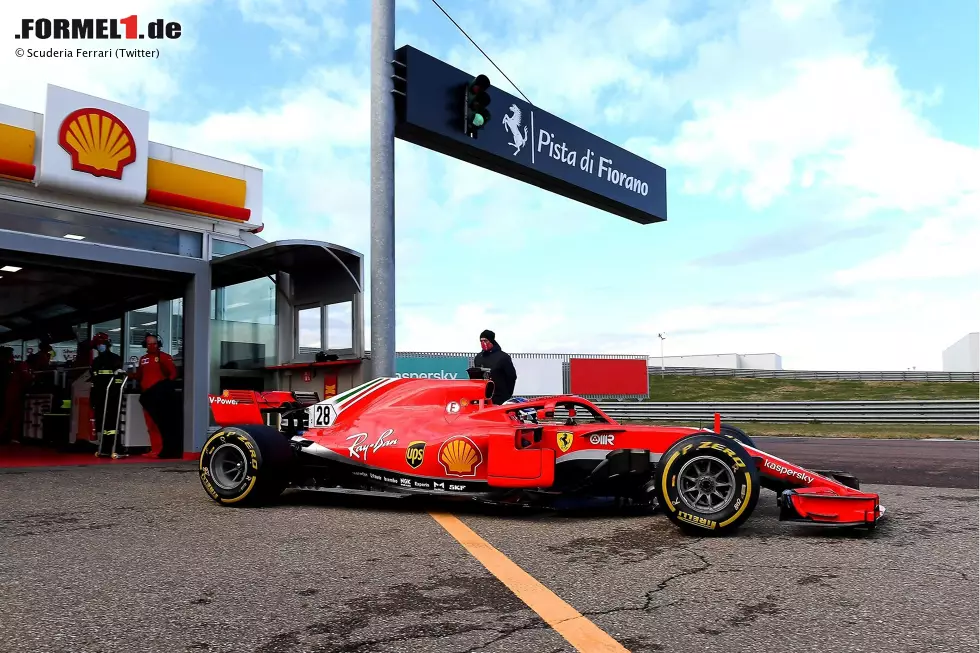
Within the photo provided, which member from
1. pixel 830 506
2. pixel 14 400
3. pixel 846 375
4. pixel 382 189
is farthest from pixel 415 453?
pixel 846 375

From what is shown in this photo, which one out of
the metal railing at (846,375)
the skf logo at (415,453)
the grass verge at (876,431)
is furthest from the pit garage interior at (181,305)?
the metal railing at (846,375)

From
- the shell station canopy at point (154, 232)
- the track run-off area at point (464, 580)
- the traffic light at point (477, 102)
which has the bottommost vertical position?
the track run-off area at point (464, 580)

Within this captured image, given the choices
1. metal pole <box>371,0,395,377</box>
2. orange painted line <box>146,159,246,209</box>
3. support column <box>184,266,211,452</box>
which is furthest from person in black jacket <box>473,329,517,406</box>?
orange painted line <box>146,159,246,209</box>

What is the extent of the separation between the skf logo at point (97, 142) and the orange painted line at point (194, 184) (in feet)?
1.70

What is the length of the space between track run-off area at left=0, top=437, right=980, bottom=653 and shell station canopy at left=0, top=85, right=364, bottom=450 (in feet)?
18.5

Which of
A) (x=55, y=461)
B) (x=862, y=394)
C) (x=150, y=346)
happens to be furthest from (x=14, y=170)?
(x=862, y=394)

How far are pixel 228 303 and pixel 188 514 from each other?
301 inches

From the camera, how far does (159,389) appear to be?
11836mm

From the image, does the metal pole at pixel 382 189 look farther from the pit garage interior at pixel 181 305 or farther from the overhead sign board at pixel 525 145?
the pit garage interior at pixel 181 305

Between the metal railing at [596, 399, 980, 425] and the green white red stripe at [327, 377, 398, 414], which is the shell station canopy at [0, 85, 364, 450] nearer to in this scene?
the green white red stripe at [327, 377, 398, 414]

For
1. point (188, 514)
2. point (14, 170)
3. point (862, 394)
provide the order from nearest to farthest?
point (188, 514) < point (14, 170) < point (862, 394)

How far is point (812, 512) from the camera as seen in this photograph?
5.12 m

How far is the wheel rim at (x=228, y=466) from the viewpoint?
21.2 ft

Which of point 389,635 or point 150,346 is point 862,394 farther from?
point 389,635
